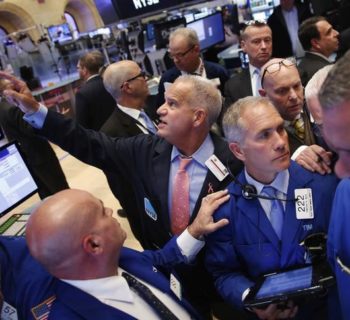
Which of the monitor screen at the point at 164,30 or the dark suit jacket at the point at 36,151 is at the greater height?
the monitor screen at the point at 164,30

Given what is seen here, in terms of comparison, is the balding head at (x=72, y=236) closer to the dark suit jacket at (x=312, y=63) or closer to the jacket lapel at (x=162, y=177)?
the jacket lapel at (x=162, y=177)

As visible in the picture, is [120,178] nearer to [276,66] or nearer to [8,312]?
[276,66]

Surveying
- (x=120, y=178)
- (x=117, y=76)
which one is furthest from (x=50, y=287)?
(x=117, y=76)

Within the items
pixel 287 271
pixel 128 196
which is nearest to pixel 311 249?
pixel 287 271

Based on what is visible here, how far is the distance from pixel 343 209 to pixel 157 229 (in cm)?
119

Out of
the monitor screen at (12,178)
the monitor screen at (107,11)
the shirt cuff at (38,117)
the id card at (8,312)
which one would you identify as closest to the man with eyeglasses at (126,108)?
the monitor screen at (12,178)

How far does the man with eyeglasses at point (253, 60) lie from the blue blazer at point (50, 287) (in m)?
1.99

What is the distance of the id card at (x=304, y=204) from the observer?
145cm

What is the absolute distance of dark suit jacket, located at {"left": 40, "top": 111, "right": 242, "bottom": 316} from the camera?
187 centimetres

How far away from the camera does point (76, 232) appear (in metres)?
1.19

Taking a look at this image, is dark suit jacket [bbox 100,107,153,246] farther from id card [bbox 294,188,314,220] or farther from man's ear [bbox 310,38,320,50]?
man's ear [bbox 310,38,320,50]

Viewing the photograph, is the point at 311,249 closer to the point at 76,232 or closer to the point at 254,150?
the point at 254,150

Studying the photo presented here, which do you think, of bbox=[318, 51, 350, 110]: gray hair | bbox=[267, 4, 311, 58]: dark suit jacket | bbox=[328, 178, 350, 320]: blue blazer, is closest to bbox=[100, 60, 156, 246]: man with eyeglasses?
bbox=[328, 178, 350, 320]: blue blazer

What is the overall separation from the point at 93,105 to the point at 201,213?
93.9 inches
